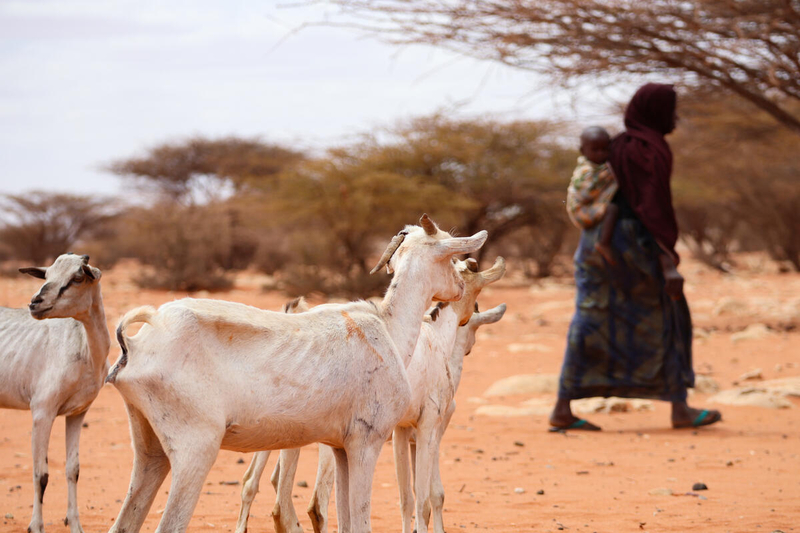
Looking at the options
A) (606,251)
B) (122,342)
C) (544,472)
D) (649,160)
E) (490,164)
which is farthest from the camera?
(490,164)

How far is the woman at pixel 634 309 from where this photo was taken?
6.88 m

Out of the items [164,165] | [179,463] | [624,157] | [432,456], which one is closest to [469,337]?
[432,456]

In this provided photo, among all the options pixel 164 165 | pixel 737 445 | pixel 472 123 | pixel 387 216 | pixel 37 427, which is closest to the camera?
pixel 37 427

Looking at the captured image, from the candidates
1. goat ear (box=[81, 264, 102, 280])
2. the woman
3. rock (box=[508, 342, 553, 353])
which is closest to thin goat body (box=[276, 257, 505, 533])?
goat ear (box=[81, 264, 102, 280])

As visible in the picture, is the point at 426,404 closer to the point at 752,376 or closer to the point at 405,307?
the point at 405,307

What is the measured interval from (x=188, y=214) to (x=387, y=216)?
769 cm

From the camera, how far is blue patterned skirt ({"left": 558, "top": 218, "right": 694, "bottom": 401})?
6.96m

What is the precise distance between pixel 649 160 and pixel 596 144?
46 cm

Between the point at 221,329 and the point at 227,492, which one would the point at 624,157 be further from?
the point at 221,329

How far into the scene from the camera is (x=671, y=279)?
6629 mm

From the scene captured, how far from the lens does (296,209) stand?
63.9ft

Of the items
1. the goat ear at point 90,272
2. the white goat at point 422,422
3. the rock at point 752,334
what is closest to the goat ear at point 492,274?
the white goat at point 422,422

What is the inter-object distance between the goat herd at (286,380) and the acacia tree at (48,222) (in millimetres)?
23898

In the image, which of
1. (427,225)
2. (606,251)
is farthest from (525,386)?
(427,225)
